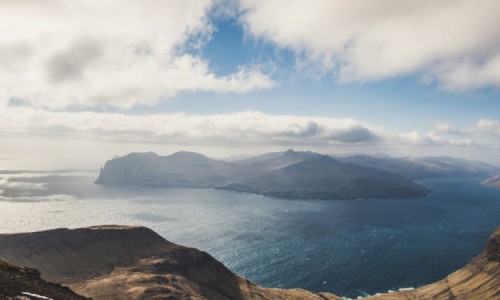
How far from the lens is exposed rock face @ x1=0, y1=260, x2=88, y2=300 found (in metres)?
58.9

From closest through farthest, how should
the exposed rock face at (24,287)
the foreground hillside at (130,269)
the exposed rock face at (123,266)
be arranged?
the exposed rock face at (24,287), the exposed rock face at (123,266), the foreground hillside at (130,269)

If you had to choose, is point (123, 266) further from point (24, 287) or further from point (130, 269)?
point (24, 287)

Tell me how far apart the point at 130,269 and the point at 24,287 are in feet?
371

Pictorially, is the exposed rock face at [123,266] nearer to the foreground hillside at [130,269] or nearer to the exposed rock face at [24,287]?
the foreground hillside at [130,269]

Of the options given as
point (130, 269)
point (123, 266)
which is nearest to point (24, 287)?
point (130, 269)

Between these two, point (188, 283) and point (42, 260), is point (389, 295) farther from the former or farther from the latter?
point (42, 260)

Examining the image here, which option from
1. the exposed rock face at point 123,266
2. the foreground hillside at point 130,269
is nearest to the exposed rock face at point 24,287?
the foreground hillside at point 130,269

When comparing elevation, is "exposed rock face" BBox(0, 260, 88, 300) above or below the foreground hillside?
above

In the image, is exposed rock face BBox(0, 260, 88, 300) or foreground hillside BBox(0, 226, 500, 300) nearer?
exposed rock face BBox(0, 260, 88, 300)

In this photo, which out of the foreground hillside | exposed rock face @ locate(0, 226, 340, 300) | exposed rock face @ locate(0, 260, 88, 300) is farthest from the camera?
the foreground hillside

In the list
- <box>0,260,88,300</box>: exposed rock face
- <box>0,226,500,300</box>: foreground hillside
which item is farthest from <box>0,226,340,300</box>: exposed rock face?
<box>0,260,88,300</box>: exposed rock face

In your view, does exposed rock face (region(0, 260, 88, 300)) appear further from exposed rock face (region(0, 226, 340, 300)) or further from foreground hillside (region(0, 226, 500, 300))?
exposed rock face (region(0, 226, 340, 300))

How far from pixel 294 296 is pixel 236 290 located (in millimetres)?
32836

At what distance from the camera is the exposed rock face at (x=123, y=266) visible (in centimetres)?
14962
